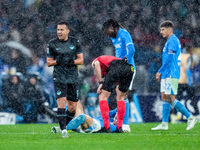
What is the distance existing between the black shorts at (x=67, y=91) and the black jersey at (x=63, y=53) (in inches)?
3.6

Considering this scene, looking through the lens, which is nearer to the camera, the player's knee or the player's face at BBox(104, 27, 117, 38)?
the player's knee

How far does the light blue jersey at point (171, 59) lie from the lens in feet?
26.6

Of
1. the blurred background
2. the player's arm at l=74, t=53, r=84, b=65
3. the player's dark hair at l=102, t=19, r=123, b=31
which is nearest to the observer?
the player's arm at l=74, t=53, r=84, b=65

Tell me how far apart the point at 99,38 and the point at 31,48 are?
2.09 metres

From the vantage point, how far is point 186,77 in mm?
12477

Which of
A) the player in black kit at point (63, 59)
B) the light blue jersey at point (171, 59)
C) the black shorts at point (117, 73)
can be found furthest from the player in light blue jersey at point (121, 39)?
the player in black kit at point (63, 59)

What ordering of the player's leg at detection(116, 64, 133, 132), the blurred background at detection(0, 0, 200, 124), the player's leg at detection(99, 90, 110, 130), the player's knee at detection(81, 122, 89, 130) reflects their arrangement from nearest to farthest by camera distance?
1. the player's knee at detection(81, 122, 89, 130)
2. the player's leg at detection(99, 90, 110, 130)
3. the player's leg at detection(116, 64, 133, 132)
4. the blurred background at detection(0, 0, 200, 124)

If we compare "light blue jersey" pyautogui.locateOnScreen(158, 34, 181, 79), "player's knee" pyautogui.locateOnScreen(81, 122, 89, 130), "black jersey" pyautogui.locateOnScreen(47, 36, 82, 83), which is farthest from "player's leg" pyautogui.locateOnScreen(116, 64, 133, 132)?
"light blue jersey" pyautogui.locateOnScreen(158, 34, 181, 79)

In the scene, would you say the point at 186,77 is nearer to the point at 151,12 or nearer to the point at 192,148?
the point at 151,12

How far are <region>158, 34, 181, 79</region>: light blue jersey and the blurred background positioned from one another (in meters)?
2.99

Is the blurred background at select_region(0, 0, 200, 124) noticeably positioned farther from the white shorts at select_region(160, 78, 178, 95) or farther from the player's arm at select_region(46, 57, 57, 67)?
the player's arm at select_region(46, 57, 57, 67)

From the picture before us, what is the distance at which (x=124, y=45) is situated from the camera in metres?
7.74

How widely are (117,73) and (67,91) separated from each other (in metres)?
0.83

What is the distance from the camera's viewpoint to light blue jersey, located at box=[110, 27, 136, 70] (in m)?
7.46
